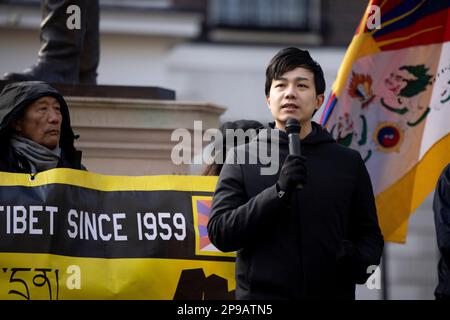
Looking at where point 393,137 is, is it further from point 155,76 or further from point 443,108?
point 155,76

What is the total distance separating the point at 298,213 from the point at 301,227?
5cm

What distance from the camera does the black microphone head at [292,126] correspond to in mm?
4748

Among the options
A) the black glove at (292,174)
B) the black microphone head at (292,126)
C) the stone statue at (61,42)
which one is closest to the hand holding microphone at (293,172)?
the black glove at (292,174)

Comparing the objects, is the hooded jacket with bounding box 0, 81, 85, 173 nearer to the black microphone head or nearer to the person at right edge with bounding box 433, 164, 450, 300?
the black microphone head

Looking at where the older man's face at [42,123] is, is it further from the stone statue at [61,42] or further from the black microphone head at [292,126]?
the black microphone head at [292,126]

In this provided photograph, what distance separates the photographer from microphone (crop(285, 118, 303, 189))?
4.61m

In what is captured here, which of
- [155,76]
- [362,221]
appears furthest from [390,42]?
[155,76]

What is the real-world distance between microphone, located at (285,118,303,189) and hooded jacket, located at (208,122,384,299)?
0.14 metres

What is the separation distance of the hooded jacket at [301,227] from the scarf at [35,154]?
117 cm

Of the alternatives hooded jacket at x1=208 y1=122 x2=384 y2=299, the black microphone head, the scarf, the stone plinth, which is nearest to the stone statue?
the stone plinth

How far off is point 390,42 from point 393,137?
53 cm
